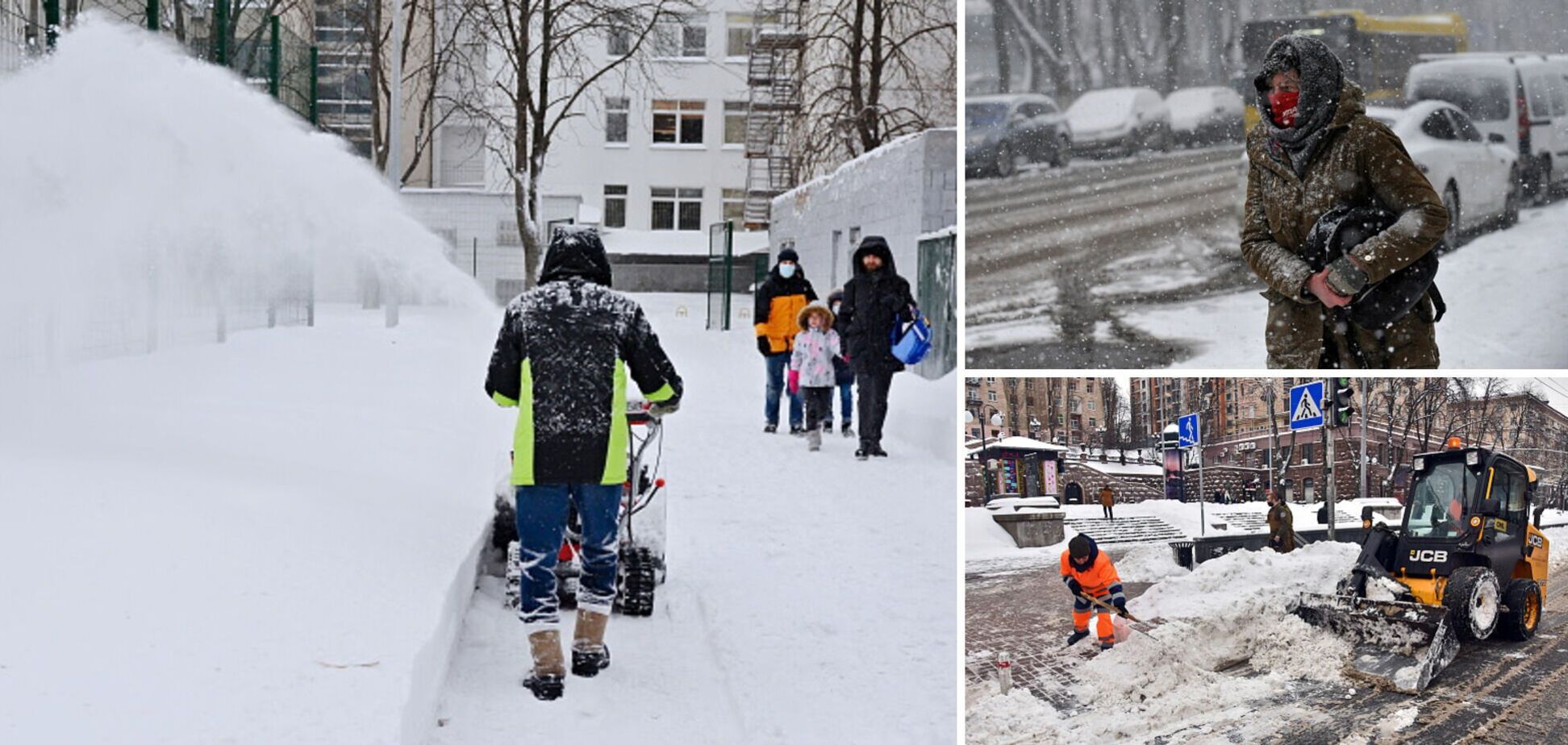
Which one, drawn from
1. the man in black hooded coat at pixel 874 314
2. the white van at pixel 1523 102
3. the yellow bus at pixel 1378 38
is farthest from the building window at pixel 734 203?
the white van at pixel 1523 102

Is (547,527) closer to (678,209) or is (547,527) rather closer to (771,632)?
(771,632)

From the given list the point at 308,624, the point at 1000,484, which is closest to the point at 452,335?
the point at 308,624

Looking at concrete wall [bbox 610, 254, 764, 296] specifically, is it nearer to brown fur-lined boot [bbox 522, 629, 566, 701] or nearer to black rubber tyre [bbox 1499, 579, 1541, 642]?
brown fur-lined boot [bbox 522, 629, 566, 701]

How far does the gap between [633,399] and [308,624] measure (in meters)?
2.07


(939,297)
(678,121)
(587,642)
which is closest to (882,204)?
(939,297)

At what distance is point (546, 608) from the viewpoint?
5531mm

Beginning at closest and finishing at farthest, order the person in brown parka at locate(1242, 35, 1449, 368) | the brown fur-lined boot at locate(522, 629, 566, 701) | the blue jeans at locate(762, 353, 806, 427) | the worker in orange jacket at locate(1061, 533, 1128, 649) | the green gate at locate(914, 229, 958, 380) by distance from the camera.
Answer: the person in brown parka at locate(1242, 35, 1449, 368)
the worker in orange jacket at locate(1061, 533, 1128, 649)
the brown fur-lined boot at locate(522, 629, 566, 701)
the blue jeans at locate(762, 353, 806, 427)
the green gate at locate(914, 229, 958, 380)

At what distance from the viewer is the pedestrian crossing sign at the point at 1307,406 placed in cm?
337

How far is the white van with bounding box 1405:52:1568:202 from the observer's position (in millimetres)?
3543

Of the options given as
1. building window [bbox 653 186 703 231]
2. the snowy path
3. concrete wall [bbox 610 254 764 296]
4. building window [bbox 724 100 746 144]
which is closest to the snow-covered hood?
the snowy path

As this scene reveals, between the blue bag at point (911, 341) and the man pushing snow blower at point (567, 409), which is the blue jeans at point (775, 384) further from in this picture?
the man pushing snow blower at point (567, 409)

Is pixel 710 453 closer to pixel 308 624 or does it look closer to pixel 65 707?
pixel 308 624

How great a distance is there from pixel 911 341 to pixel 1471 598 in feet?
25.5

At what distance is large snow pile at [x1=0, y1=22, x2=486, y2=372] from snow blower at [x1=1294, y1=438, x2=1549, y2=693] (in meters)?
4.91
